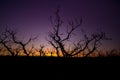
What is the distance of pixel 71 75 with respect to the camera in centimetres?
826

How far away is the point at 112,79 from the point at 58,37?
1963cm

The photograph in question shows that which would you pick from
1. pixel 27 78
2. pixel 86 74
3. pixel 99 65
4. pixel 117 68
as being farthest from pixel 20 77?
pixel 117 68

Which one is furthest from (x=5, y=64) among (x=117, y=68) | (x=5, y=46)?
(x=5, y=46)

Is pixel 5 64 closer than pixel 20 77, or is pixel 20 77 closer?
pixel 20 77

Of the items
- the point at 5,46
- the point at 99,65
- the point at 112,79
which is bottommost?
the point at 112,79

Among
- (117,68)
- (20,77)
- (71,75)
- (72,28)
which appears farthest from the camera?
(72,28)

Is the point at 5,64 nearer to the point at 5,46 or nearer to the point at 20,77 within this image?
the point at 20,77

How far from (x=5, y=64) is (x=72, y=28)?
19.5 meters

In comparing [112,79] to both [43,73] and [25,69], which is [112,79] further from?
[25,69]

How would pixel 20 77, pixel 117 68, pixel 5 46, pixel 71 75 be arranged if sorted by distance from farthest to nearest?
pixel 5 46, pixel 117 68, pixel 71 75, pixel 20 77

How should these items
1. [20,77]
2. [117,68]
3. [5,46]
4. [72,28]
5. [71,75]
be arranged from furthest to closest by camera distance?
[5,46] → [72,28] → [117,68] → [71,75] → [20,77]

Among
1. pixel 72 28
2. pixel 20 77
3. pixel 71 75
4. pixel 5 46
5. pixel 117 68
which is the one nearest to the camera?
pixel 20 77

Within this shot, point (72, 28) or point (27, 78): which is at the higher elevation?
point (72, 28)

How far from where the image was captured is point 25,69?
8.12 meters
